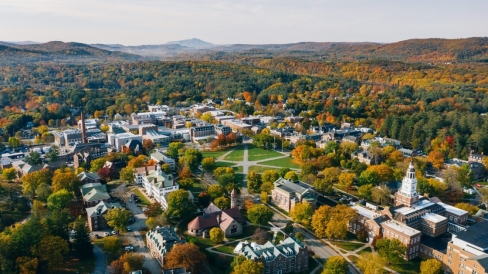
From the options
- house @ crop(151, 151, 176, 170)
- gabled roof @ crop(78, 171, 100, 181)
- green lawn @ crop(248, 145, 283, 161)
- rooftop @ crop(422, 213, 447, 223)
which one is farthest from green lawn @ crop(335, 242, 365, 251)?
gabled roof @ crop(78, 171, 100, 181)

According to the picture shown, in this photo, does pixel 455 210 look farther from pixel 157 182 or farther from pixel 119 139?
pixel 119 139

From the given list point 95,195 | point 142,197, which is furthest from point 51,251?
point 142,197

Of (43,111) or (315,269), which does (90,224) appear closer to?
(315,269)

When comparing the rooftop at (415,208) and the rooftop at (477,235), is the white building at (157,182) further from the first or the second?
the rooftop at (477,235)

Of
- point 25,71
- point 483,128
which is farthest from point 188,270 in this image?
point 25,71

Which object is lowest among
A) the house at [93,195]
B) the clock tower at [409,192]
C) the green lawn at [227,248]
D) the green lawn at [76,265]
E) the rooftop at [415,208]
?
the green lawn at [76,265]

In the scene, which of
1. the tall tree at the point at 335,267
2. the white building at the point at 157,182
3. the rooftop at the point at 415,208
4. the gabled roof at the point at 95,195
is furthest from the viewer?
the white building at the point at 157,182

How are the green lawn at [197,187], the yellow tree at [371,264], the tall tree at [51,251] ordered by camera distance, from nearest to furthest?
1. the yellow tree at [371,264]
2. the tall tree at [51,251]
3. the green lawn at [197,187]

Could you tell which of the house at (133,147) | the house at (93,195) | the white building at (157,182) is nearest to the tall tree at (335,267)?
the white building at (157,182)
